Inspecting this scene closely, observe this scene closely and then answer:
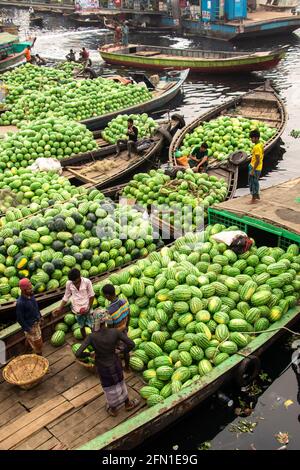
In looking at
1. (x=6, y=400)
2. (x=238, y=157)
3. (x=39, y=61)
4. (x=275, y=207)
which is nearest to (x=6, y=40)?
(x=39, y=61)

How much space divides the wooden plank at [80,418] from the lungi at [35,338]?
4.82ft

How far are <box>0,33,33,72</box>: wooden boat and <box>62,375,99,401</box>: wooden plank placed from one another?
27.7 meters

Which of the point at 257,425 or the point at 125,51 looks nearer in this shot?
the point at 257,425

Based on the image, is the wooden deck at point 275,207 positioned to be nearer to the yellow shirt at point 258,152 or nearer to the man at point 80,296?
the yellow shirt at point 258,152

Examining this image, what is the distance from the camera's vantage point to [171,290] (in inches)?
342

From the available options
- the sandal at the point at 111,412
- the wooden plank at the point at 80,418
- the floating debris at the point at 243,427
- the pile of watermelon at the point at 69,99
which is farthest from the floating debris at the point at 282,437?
the pile of watermelon at the point at 69,99

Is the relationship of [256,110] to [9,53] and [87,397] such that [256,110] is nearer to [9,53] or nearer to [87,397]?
[87,397]

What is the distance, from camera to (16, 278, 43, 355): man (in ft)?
25.3

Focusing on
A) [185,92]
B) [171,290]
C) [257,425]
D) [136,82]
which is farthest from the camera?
[185,92]

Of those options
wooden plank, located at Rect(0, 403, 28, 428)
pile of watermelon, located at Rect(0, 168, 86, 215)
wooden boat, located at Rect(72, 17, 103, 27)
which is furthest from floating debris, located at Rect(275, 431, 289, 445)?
wooden boat, located at Rect(72, 17, 103, 27)

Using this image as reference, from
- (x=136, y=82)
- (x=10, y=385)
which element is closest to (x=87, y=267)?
(x=10, y=385)

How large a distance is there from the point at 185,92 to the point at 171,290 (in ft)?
77.8

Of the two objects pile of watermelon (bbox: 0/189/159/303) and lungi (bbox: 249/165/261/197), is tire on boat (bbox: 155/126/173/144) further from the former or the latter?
pile of watermelon (bbox: 0/189/159/303)
